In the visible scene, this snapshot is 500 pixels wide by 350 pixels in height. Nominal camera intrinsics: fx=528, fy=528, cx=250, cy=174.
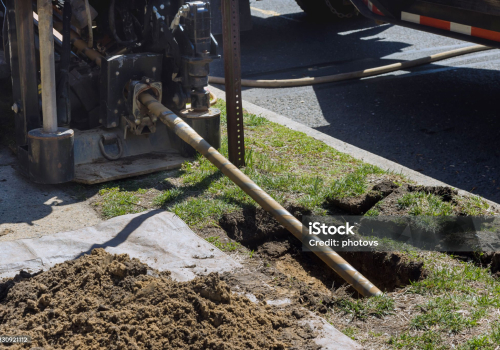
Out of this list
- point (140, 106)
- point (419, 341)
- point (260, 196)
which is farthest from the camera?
point (140, 106)

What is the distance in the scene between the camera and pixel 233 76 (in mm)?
4430

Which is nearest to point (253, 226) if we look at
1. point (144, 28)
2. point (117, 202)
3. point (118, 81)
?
point (117, 202)

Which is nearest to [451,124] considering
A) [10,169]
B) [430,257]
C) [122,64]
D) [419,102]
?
[419,102]

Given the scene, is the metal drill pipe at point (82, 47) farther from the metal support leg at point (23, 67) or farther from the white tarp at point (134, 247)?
the white tarp at point (134, 247)

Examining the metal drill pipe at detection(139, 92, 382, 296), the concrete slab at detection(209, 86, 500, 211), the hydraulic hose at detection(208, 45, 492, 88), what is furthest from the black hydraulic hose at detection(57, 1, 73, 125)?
the hydraulic hose at detection(208, 45, 492, 88)

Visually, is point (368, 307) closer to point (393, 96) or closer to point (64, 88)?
Result: point (64, 88)

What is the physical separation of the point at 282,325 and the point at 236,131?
224 centimetres

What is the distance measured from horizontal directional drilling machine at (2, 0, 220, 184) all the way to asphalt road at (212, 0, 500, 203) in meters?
1.79

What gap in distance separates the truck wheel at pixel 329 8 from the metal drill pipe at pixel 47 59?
7.70m

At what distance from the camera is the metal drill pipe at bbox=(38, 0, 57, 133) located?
11.6 ft

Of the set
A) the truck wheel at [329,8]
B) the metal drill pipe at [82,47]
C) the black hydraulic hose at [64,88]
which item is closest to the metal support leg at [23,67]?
the black hydraulic hose at [64,88]

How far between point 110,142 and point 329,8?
23.9 ft

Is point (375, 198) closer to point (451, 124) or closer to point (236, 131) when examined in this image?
point (236, 131)

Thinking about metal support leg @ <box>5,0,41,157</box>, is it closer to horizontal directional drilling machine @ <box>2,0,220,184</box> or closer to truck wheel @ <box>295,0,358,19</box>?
horizontal directional drilling machine @ <box>2,0,220,184</box>
